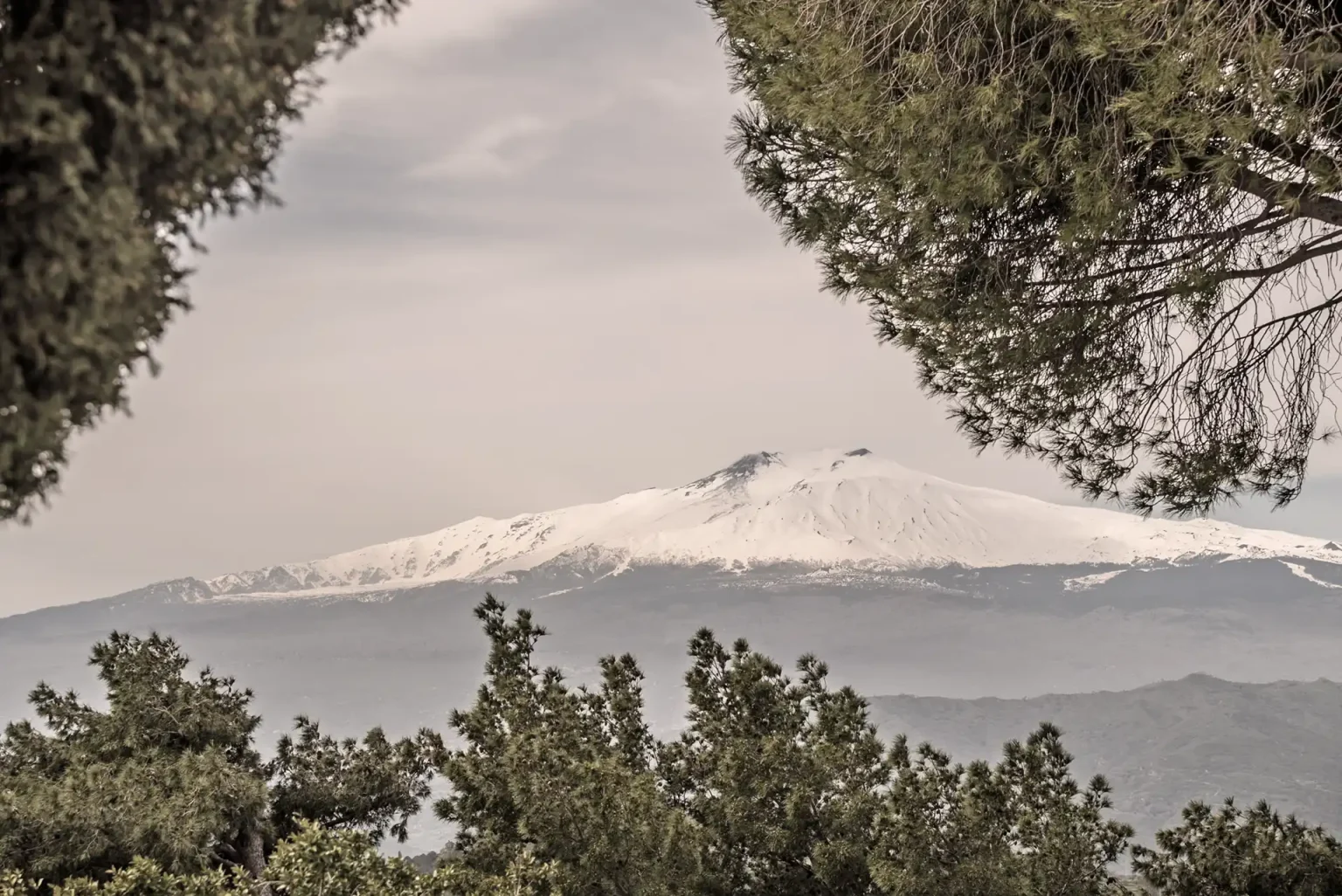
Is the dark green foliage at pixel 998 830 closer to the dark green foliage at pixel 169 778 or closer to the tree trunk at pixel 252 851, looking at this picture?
the dark green foliage at pixel 169 778

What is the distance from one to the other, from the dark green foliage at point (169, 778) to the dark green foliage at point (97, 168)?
245 inches

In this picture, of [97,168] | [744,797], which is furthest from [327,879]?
[97,168]

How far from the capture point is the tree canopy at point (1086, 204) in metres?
5.22

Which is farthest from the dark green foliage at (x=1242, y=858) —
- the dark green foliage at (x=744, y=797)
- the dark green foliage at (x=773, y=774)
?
the dark green foliage at (x=773, y=774)

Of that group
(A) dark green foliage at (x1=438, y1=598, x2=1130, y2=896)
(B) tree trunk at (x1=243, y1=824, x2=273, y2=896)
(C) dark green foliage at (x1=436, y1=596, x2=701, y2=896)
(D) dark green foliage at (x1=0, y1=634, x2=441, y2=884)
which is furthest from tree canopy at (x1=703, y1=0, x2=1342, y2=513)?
(B) tree trunk at (x1=243, y1=824, x2=273, y2=896)

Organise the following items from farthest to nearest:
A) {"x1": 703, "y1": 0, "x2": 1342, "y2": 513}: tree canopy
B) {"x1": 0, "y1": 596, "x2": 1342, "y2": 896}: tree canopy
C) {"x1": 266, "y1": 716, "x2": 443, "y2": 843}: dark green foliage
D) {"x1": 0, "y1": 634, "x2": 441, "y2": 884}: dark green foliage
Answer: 1. {"x1": 266, "y1": 716, "x2": 443, "y2": 843}: dark green foliage
2. {"x1": 0, "y1": 634, "x2": 441, "y2": 884}: dark green foliage
3. {"x1": 0, "y1": 596, "x2": 1342, "y2": 896}: tree canopy
4. {"x1": 703, "y1": 0, "x2": 1342, "y2": 513}: tree canopy

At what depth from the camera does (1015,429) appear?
27.3 feet

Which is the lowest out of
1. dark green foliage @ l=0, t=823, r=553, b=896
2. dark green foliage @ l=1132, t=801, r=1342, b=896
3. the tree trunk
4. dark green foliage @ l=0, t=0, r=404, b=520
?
the tree trunk

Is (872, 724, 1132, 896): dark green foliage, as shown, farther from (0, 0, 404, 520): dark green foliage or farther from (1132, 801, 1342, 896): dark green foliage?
(0, 0, 404, 520): dark green foliage

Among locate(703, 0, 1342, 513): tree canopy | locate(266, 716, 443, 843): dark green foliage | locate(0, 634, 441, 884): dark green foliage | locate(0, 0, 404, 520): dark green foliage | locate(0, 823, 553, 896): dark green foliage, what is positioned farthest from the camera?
locate(266, 716, 443, 843): dark green foliage

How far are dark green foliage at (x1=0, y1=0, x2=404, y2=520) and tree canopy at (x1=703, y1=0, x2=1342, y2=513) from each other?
3.99 metres

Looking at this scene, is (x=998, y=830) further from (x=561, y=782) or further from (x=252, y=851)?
(x=252, y=851)

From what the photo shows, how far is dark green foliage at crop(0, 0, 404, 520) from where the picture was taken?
2.18 meters

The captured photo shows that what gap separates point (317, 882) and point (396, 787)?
6231 mm
